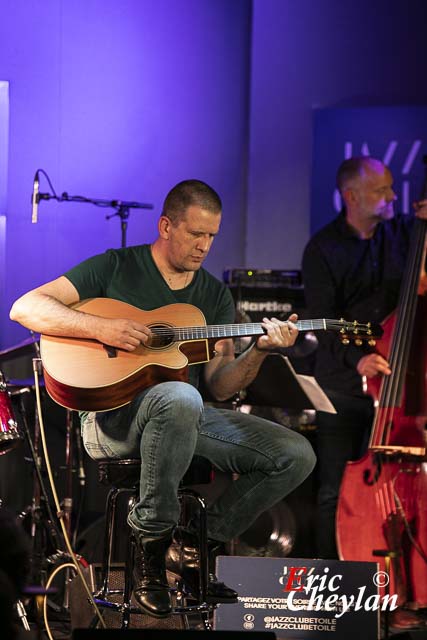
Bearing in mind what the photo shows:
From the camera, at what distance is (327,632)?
3912 millimetres

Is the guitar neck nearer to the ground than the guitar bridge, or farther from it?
farther from it

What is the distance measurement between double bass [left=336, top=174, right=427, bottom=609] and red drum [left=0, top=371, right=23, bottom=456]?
5.13 feet

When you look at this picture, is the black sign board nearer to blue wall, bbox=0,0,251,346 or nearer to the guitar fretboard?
the guitar fretboard

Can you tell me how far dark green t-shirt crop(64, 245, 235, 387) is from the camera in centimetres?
407

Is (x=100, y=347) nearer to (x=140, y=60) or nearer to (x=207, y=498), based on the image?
(x=207, y=498)

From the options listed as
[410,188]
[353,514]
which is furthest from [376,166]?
[353,514]

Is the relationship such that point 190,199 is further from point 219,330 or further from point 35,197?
point 35,197

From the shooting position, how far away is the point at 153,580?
3.61m

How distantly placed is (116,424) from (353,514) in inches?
55.5

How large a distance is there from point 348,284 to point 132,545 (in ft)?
7.61

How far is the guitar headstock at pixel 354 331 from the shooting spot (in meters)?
3.98

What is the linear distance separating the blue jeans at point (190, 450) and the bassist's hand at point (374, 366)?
764 millimetres

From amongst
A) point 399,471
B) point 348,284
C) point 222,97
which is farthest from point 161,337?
point 222,97

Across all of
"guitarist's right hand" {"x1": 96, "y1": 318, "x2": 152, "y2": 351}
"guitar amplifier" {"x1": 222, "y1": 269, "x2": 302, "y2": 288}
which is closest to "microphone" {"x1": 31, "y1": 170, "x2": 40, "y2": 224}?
"guitar amplifier" {"x1": 222, "y1": 269, "x2": 302, "y2": 288}
